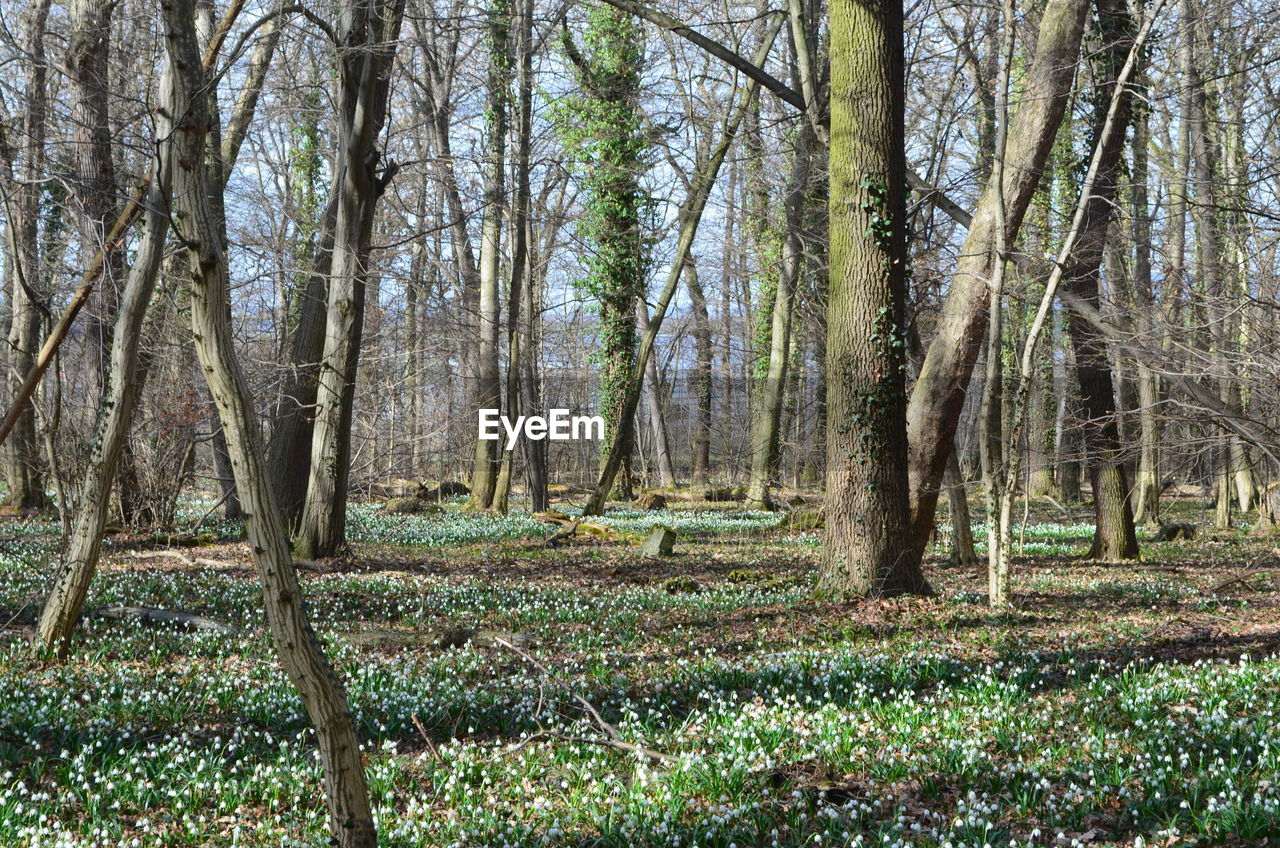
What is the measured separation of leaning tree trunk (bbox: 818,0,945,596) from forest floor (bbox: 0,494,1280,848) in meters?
0.58

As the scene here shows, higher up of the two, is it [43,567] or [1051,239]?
[1051,239]

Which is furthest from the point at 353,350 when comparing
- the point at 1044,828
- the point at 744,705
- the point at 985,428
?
the point at 1044,828

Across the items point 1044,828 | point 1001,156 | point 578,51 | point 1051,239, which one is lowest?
point 1044,828

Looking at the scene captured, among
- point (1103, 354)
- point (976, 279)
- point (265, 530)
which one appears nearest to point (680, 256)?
point (1103, 354)

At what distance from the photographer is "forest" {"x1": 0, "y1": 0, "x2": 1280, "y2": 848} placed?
427cm

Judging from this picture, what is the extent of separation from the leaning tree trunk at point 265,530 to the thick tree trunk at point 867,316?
6851mm

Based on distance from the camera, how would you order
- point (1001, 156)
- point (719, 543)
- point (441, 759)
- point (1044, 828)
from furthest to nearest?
1. point (719, 543)
2. point (1001, 156)
3. point (441, 759)
4. point (1044, 828)

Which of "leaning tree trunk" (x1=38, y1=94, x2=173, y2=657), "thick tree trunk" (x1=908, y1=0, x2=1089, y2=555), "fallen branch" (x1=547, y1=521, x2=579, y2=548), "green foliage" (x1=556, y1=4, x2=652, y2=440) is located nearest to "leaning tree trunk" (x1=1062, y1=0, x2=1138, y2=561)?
"thick tree trunk" (x1=908, y1=0, x2=1089, y2=555)

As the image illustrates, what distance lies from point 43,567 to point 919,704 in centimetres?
944

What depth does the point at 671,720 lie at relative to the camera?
18.4ft

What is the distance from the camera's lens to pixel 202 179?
3.75m

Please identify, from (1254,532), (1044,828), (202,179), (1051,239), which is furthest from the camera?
(1051,239)

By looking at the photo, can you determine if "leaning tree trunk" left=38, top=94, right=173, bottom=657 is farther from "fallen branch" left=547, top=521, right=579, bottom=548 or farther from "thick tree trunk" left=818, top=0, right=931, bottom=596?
"fallen branch" left=547, top=521, right=579, bottom=548

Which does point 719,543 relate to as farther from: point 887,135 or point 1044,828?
point 1044,828
